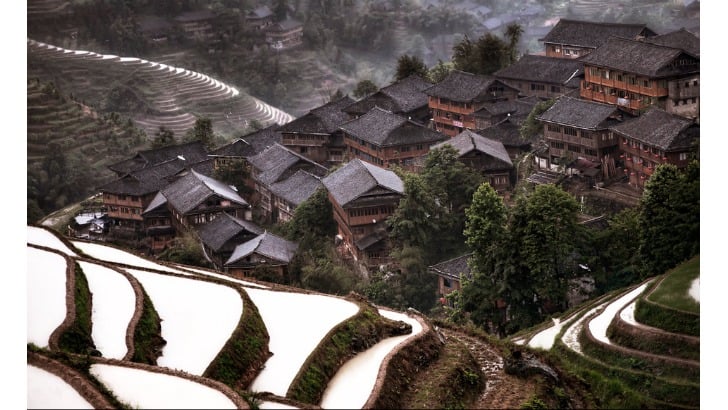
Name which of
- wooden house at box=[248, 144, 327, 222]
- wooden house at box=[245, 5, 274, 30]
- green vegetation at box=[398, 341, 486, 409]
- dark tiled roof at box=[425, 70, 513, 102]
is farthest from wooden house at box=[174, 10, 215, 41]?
green vegetation at box=[398, 341, 486, 409]

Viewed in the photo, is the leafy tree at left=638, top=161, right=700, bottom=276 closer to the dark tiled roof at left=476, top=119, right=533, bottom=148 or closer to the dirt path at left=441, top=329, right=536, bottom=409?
the dirt path at left=441, top=329, right=536, bottom=409

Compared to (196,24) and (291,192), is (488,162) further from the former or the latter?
(196,24)

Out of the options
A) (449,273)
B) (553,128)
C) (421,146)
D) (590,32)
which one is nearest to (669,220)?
(449,273)

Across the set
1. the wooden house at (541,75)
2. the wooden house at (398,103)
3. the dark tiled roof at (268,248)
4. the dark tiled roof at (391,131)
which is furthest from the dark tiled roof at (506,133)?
the dark tiled roof at (268,248)

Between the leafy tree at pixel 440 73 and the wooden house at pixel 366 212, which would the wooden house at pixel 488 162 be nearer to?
the wooden house at pixel 366 212

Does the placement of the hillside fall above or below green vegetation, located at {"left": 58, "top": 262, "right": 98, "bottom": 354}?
below

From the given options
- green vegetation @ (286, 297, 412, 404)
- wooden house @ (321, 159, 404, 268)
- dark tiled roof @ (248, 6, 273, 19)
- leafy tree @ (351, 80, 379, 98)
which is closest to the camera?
green vegetation @ (286, 297, 412, 404)
